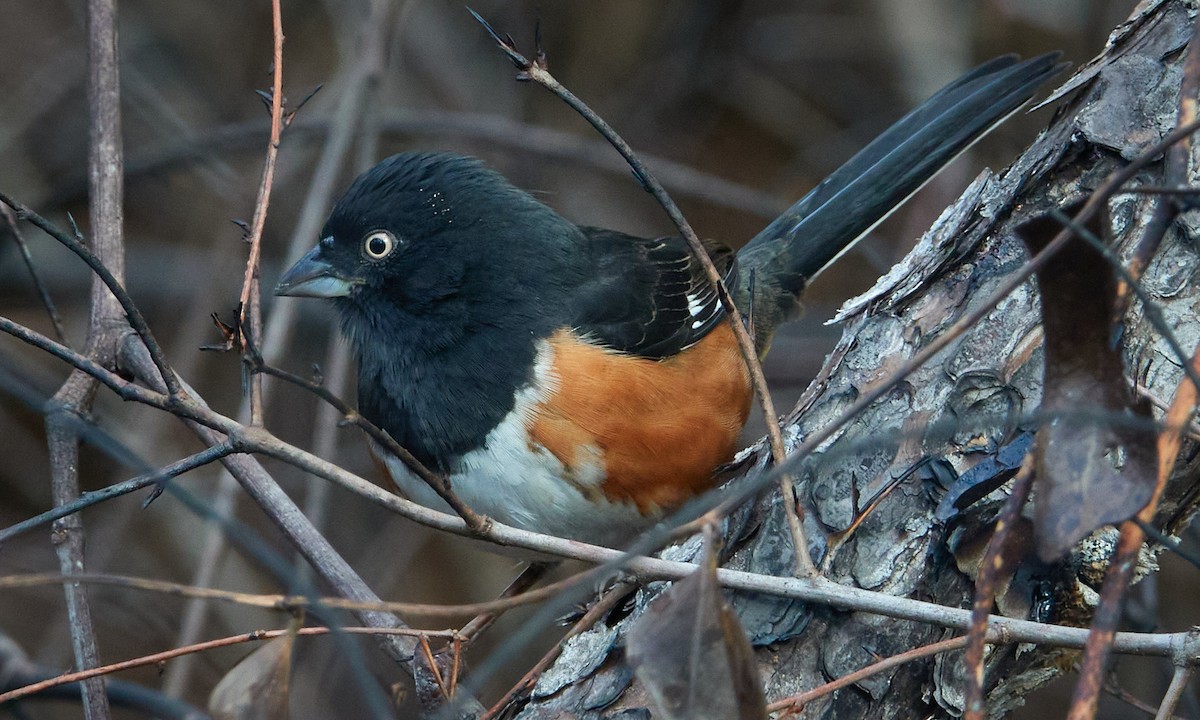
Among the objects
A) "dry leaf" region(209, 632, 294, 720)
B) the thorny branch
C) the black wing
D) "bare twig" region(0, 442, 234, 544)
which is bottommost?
"dry leaf" region(209, 632, 294, 720)

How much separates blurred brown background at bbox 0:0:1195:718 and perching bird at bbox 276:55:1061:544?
1.54ft

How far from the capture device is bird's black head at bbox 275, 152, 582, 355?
2.00 meters

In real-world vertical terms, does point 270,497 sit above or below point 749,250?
below

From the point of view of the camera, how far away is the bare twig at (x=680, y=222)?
1.14m

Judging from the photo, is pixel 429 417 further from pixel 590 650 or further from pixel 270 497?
pixel 590 650

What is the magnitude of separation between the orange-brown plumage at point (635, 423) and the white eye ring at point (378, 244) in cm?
36

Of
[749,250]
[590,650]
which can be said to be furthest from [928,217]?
[590,650]

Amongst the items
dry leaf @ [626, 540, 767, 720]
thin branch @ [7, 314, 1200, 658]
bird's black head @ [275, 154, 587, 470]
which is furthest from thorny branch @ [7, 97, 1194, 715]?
bird's black head @ [275, 154, 587, 470]

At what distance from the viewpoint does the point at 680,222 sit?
4.07 ft

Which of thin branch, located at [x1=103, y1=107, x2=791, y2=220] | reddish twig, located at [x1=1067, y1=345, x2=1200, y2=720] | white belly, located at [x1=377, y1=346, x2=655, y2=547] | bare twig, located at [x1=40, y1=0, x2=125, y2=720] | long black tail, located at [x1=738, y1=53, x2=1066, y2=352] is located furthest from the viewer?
thin branch, located at [x1=103, y1=107, x2=791, y2=220]

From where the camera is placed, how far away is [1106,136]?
1546 mm

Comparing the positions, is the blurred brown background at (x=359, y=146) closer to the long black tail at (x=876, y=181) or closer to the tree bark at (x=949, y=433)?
the long black tail at (x=876, y=181)

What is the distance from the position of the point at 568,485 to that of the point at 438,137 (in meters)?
2.00

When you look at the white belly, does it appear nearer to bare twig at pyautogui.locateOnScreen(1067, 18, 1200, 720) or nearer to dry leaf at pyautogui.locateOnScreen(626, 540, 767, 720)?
dry leaf at pyautogui.locateOnScreen(626, 540, 767, 720)
